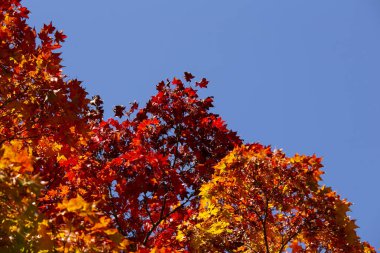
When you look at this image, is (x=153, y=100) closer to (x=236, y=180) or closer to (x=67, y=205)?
(x=236, y=180)

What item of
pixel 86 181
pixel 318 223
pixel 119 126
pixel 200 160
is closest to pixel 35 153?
pixel 86 181

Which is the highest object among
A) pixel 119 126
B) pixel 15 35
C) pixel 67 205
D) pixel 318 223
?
pixel 119 126

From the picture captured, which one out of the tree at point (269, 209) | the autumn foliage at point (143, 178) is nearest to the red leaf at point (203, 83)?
the autumn foliage at point (143, 178)

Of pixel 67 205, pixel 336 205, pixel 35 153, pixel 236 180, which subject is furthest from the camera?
pixel 35 153

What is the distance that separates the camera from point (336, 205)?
1011cm

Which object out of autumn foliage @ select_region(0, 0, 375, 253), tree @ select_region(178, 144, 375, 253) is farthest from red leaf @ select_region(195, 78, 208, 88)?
tree @ select_region(178, 144, 375, 253)

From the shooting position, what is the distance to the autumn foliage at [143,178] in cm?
638

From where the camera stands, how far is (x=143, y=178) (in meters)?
12.2

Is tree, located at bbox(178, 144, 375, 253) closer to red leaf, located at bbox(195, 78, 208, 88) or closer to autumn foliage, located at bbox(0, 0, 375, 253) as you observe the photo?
autumn foliage, located at bbox(0, 0, 375, 253)

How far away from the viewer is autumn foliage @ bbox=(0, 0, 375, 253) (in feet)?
20.9

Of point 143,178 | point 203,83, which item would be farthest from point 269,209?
point 203,83

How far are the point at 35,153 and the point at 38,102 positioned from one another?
381cm

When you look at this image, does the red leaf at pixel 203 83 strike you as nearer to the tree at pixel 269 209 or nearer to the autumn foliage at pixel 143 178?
the autumn foliage at pixel 143 178

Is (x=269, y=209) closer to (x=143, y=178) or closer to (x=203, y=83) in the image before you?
(x=143, y=178)
